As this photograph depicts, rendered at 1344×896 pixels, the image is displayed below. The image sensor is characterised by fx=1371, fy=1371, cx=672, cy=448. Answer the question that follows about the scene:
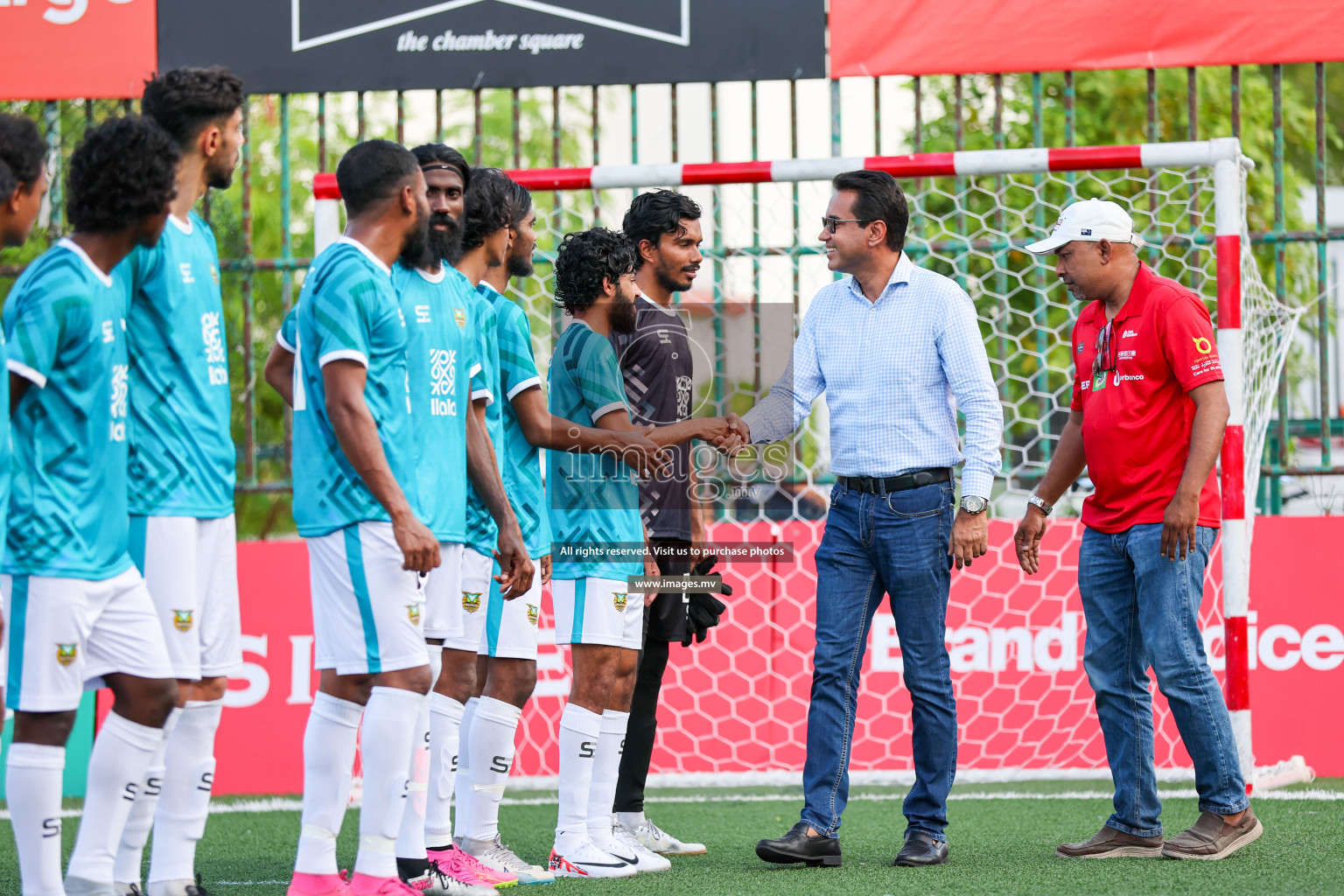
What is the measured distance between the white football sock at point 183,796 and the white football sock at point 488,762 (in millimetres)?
913

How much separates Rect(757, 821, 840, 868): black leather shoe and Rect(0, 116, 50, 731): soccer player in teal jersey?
7.53 feet

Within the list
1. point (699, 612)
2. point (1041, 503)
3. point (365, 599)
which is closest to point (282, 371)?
point (365, 599)

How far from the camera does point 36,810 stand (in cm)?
314

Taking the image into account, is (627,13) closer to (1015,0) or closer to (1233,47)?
(1015,0)

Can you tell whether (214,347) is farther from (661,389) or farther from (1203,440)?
(1203,440)

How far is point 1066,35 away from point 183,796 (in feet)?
17.2

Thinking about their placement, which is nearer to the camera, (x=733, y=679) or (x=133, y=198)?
(x=133, y=198)

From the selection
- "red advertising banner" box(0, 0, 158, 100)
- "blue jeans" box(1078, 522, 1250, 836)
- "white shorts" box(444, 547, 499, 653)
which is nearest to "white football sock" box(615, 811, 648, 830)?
"white shorts" box(444, 547, 499, 653)

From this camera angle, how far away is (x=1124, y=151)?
577 centimetres

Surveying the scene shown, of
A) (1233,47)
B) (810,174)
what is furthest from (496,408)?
(1233,47)

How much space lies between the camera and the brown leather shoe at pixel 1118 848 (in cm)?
445

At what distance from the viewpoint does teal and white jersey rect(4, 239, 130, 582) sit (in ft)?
10.2

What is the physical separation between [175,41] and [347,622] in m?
4.57

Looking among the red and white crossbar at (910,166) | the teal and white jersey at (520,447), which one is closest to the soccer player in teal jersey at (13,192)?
the teal and white jersey at (520,447)
